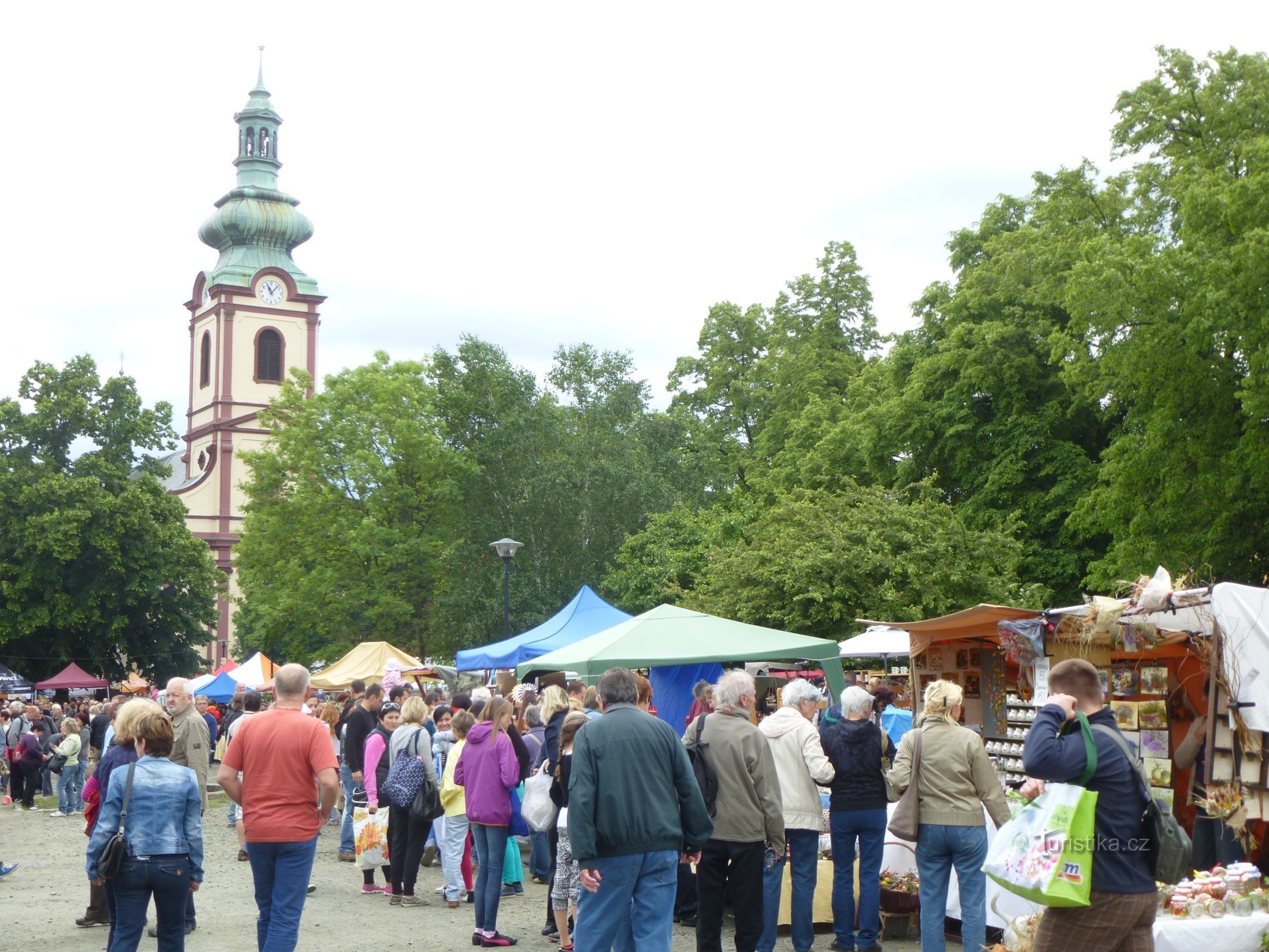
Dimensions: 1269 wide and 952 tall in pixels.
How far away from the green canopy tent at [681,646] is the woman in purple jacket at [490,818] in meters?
2.70

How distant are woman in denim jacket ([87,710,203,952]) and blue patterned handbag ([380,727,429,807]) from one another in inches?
135

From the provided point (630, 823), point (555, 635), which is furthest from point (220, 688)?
point (630, 823)

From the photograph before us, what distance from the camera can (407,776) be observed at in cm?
1037

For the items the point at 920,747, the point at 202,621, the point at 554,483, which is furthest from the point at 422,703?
the point at 202,621

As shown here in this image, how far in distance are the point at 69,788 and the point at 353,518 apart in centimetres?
2010

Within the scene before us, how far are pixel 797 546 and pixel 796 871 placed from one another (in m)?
15.6

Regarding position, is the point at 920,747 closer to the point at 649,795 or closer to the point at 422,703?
the point at 649,795

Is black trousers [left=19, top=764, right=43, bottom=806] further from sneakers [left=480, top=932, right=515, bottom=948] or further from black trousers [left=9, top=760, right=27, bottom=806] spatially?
sneakers [left=480, top=932, right=515, bottom=948]

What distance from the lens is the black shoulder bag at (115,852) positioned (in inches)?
261

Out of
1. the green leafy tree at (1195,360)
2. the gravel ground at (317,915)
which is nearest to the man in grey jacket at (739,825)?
the gravel ground at (317,915)

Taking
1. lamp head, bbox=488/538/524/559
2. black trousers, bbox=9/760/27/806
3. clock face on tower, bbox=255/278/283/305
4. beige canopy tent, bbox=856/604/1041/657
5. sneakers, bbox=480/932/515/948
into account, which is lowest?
black trousers, bbox=9/760/27/806

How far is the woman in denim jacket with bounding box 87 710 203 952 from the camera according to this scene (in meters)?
6.70

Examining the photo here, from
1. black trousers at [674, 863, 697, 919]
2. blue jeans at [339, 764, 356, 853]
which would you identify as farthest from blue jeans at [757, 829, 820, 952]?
blue jeans at [339, 764, 356, 853]

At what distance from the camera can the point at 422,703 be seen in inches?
416
